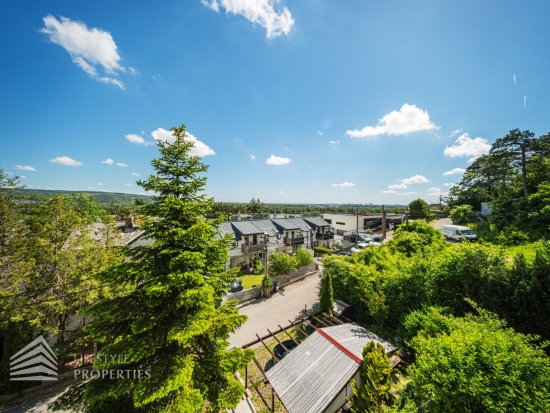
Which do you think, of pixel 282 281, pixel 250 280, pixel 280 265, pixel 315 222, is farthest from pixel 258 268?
pixel 315 222

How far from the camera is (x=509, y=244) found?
16359 millimetres

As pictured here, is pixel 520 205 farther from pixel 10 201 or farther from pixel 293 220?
pixel 10 201

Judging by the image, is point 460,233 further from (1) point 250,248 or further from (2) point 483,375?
(2) point 483,375

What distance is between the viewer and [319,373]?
7.80 m

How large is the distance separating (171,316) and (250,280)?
18.0 m

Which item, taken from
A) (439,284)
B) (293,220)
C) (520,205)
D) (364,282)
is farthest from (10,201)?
(520,205)

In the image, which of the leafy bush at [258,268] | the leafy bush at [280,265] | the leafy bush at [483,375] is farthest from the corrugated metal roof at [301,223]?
the leafy bush at [483,375]

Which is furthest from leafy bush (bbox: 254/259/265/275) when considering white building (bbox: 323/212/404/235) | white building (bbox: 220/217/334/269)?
white building (bbox: 323/212/404/235)

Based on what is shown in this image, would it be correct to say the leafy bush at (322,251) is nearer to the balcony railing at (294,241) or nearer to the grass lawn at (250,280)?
the balcony railing at (294,241)

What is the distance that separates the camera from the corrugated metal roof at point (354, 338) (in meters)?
8.71

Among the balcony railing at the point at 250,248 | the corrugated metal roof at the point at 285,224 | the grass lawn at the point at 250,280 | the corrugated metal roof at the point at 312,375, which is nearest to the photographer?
the corrugated metal roof at the point at 312,375

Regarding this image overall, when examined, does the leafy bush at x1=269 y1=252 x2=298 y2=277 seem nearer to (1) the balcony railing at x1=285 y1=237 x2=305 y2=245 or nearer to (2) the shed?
(1) the balcony railing at x1=285 y1=237 x2=305 y2=245

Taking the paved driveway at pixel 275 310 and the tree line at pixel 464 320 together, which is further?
the paved driveway at pixel 275 310

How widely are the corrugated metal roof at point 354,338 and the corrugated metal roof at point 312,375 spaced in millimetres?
528
